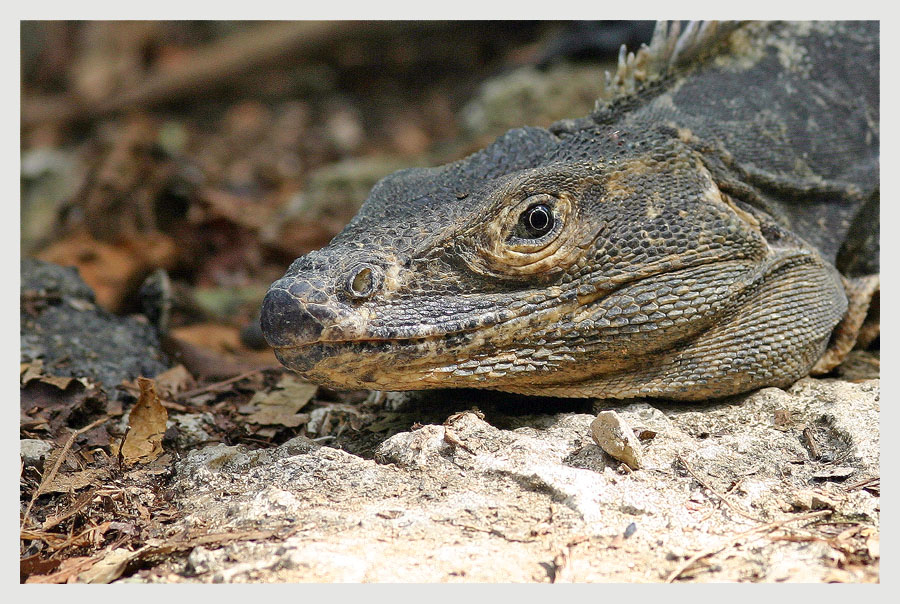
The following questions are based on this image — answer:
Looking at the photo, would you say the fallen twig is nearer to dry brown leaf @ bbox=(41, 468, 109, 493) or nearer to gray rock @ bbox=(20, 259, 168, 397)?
gray rock @ bbox=(20, 259, 168, 397)

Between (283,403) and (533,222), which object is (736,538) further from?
(283,403)

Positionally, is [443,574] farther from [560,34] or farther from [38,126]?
[38,126]

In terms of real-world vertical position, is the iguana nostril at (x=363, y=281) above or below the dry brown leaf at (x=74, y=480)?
above

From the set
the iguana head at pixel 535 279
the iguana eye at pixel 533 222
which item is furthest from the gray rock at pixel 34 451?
the iguana eye at pixel 533 222

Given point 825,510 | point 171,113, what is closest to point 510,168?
point 825,510

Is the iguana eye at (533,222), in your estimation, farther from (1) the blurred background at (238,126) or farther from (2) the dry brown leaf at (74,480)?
(1) the blurred background at (238,126)

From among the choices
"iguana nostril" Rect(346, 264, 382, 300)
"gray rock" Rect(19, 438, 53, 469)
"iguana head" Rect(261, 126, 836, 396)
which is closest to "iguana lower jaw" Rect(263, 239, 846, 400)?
"iguana head" Rect(261, 126, 836, 396)
